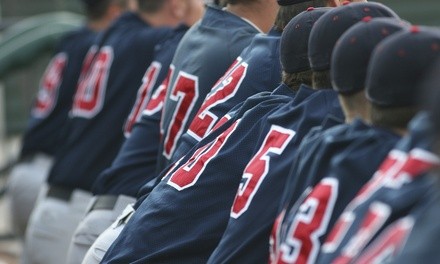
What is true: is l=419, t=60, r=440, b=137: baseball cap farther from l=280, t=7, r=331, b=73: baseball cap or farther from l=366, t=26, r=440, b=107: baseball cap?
l=280, t=7, r=331, b=73: baseball cap

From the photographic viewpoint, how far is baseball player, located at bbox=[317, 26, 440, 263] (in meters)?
2.90

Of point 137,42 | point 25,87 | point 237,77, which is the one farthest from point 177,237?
point 25,87

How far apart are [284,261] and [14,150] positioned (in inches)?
445

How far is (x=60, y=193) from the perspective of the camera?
7.61 metres

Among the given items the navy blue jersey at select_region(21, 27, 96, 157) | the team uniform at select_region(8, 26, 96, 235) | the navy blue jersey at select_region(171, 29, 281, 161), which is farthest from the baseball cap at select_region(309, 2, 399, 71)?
the team uniform at select_region(8, 26, 96, 235)

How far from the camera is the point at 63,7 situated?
1552 cm

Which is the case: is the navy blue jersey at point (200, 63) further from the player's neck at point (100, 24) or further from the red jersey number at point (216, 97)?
the player's neck at point (100, 24)

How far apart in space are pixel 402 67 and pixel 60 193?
467 centimetres

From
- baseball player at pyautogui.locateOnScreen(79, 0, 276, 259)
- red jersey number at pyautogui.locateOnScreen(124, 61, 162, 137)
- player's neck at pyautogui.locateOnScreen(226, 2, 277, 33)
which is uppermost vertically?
player's neck at pyautogui.locateOnScreen(226, 2, 277, 33)

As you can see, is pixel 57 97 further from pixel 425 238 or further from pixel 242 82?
pixel 425 238

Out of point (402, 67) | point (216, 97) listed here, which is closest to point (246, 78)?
point (216, 97)

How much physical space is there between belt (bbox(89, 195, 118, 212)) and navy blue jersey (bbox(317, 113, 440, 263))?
3.15m

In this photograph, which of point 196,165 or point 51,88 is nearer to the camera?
point 196,165

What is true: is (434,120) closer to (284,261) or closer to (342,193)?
(342,193)
